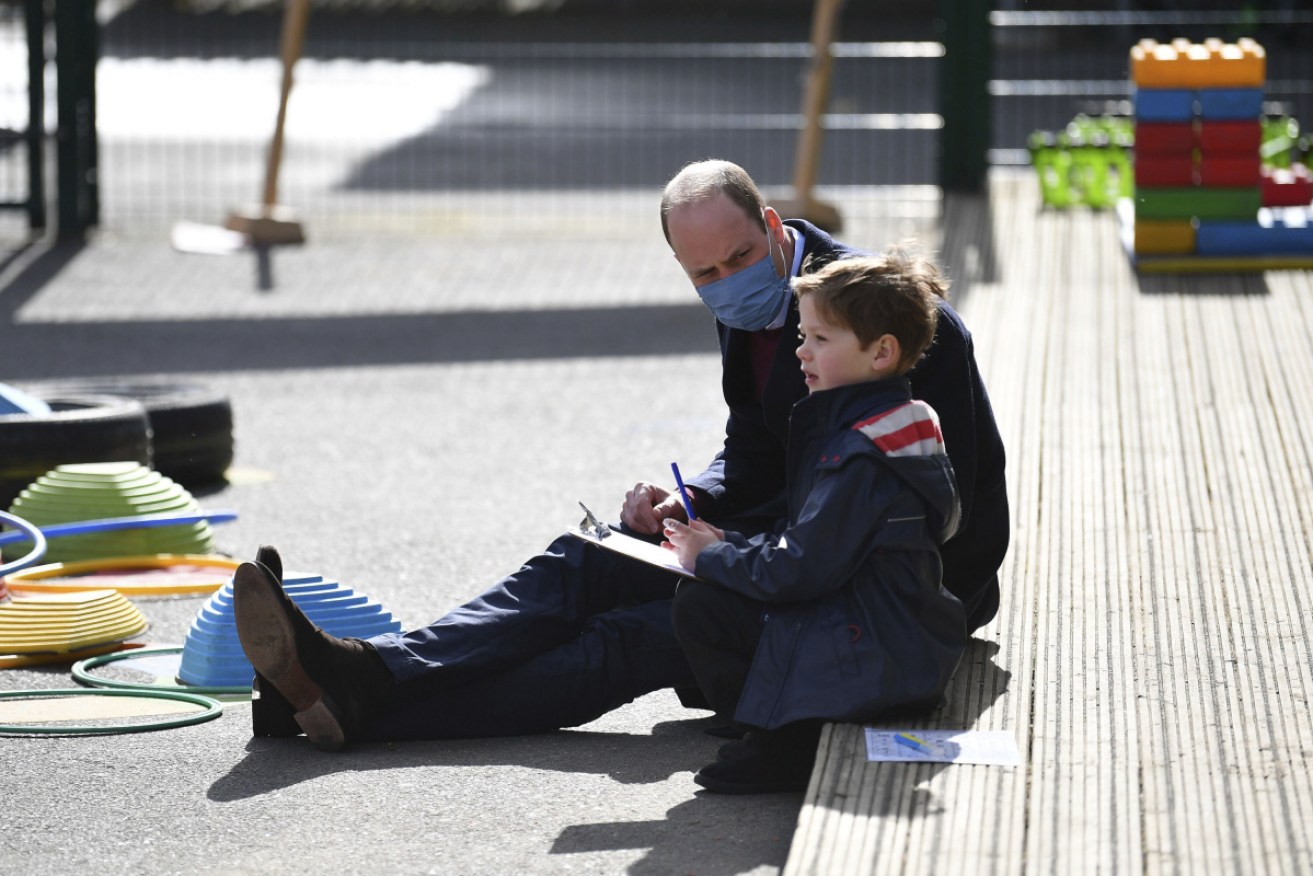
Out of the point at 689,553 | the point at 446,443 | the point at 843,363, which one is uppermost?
the point at 843,363

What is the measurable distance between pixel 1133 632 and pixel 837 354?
3.73 ft

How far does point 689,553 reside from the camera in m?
4.04

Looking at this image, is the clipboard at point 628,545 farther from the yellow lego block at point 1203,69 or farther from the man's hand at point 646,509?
the yellow lego block at point 1203,69

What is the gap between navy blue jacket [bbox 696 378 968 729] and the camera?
389 centimetres

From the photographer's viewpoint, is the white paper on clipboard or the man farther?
the man

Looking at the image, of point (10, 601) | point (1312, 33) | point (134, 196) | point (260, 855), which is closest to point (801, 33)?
point (1312, 33)

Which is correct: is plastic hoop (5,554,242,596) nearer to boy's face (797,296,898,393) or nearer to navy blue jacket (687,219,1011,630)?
navy blue jacket (687,219,1011,630)

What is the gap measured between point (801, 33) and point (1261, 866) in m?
22.4

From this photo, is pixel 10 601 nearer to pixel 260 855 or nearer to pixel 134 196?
pixel 260 855

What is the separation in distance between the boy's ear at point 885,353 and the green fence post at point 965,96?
8.50 meters

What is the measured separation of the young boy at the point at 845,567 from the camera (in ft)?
12.8

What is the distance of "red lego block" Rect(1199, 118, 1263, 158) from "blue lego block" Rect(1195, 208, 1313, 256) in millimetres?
375

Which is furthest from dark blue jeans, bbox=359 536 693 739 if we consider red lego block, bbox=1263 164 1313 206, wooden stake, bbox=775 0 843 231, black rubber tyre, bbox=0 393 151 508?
wooden stake, bbox=775 0 843 231

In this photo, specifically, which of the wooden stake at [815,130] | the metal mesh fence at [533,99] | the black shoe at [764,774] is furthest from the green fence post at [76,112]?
the black shoe at [764,774]
